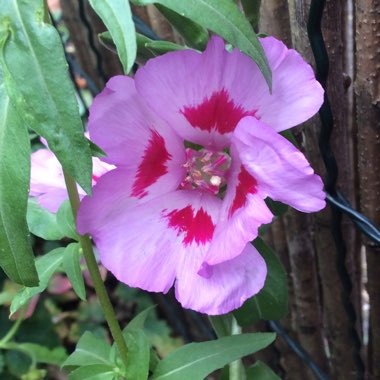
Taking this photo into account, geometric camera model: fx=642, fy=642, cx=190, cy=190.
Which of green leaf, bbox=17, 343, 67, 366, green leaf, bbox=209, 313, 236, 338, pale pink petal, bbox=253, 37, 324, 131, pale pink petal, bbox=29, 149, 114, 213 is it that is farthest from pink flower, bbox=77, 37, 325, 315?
green leaf, bbox=17, 343, 67, 366

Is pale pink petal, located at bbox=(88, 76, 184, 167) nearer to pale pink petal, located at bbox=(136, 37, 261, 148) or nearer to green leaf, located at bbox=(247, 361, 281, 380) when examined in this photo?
pale pink petal, located at bbox=(136, 37, 261, 148)

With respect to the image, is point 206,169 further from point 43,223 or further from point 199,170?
point 43,223

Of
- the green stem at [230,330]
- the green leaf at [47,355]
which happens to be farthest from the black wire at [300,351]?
the green leaf at [47,355]

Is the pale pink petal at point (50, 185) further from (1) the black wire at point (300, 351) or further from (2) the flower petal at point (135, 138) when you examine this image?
(1) the black wire at point (300, 351)

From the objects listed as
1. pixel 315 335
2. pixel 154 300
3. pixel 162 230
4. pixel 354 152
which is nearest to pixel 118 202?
pixel 162 230

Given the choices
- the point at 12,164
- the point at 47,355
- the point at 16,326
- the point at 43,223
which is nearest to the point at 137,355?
the point at 43,223

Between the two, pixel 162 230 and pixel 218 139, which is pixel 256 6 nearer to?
pixel 218 139
